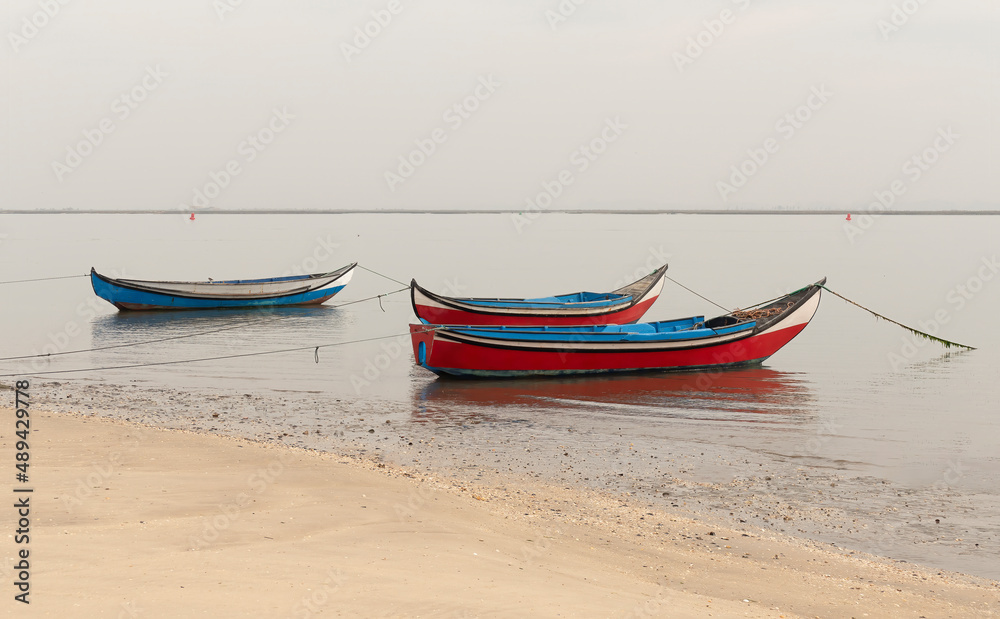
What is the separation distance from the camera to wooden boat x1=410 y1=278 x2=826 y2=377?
1767 centimetres

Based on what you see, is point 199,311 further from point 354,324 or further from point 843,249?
point 843,249

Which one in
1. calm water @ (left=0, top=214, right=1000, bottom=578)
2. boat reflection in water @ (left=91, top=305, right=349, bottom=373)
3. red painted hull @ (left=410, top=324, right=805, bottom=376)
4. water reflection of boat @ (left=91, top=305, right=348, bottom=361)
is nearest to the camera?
calm water @ (left=0, top=214, right=1000, bottom=578)

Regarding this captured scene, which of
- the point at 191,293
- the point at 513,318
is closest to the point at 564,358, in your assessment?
the point at 513,318

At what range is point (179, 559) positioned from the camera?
5598mm

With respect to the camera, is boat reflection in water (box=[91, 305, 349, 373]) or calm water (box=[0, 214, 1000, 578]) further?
boat reflection in water (box=[91, 305, 349, 373])

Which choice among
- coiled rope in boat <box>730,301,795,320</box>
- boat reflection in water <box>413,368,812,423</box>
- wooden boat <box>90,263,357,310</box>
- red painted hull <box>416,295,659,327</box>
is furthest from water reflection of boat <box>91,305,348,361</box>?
coiled rope in boat <box>730,301,795,320</box>

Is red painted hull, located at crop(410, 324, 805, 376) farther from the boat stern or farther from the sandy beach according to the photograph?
the sandy beach

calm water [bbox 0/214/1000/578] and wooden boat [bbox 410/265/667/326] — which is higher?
wooden boat [bbox 410/265/667/326]

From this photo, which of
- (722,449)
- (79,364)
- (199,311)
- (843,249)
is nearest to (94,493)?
(722,449)

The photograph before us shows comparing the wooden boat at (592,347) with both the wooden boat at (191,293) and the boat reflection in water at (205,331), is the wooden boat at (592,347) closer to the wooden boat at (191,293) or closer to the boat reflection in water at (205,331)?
the boat reflection in water at (205,331)

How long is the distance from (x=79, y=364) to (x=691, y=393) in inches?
546

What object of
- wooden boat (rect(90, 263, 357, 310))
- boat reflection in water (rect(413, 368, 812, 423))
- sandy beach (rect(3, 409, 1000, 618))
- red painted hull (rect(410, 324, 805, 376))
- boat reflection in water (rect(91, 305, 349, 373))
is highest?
wooden boat (rect(90, 263, 357, 310))

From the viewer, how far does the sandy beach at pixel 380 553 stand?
5.07 meters

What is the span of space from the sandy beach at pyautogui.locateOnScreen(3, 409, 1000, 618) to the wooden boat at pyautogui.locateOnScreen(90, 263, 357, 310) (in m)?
22.9
